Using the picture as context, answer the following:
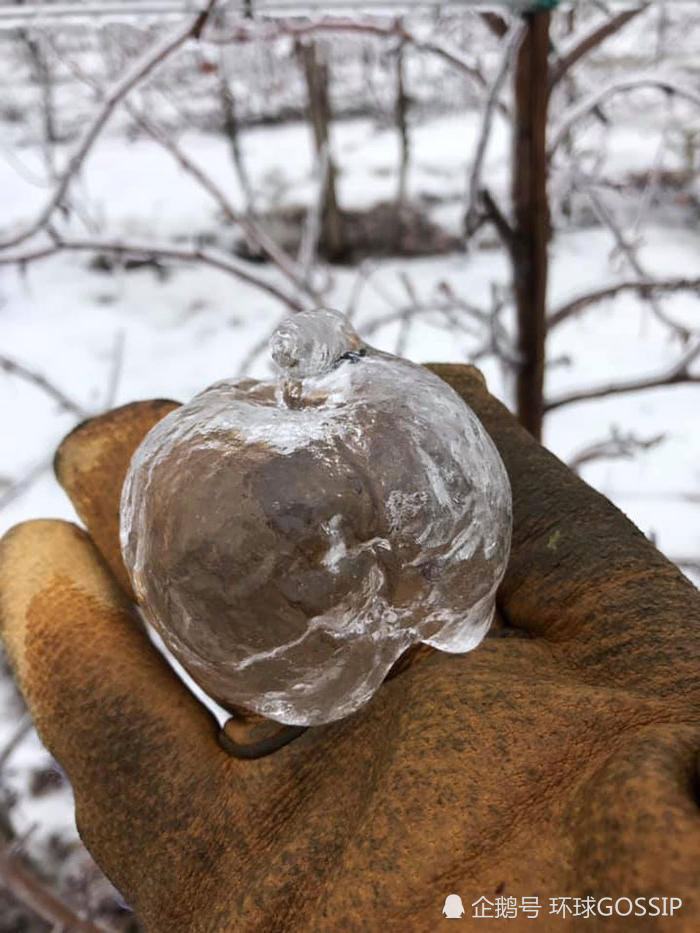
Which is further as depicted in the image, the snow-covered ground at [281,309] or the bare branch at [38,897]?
the snow-covered ground at [281,309]

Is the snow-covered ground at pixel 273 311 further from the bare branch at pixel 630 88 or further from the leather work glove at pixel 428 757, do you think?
the leather work glove at pixel 428 757

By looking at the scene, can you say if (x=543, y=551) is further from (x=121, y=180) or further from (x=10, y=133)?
(x=10, y=133)

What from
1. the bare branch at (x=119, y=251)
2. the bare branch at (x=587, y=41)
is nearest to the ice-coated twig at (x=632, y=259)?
the bare branch at (x=587, y=41)

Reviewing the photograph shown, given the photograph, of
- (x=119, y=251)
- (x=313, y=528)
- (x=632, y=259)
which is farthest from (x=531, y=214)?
(x=313, y=528)

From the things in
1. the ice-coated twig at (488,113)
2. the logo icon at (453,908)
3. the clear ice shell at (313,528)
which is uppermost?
the ice-coated twig at (488,113)

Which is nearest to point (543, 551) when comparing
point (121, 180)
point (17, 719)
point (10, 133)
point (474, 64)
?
point (474, 64)

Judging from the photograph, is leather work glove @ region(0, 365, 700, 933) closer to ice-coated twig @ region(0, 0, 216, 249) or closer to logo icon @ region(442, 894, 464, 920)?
logo icon @ region(442, 894, 464, 920)

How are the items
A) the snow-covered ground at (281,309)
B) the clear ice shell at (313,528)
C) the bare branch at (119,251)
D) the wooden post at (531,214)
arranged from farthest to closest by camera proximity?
the snow-covered ground at (281,309) < the bare branch at (119,251) < the wooden post at (531,214) < the clear ice shell at (313,528)
